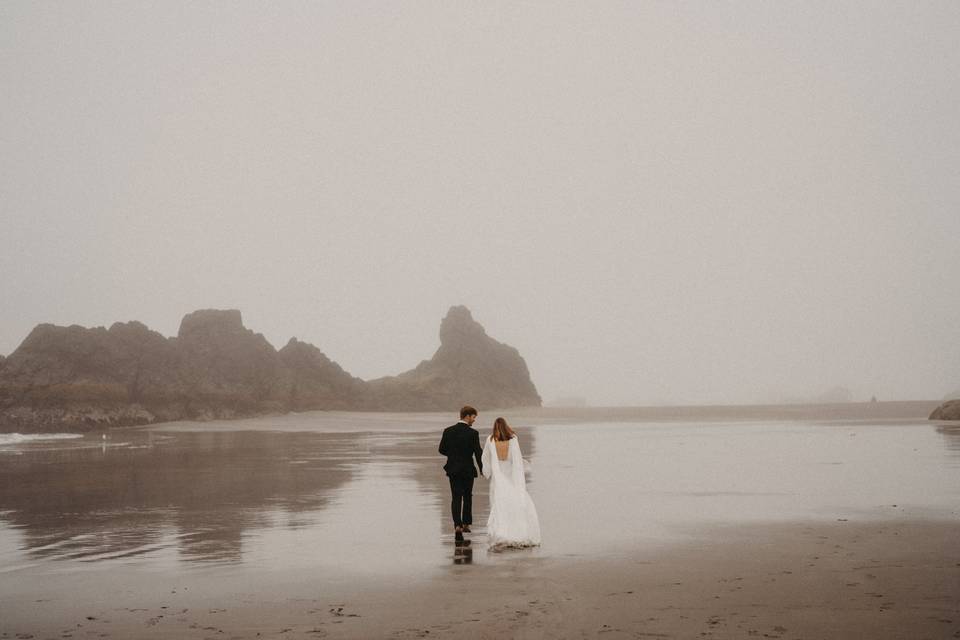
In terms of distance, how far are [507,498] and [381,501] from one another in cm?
632

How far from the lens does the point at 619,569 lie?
436 inches

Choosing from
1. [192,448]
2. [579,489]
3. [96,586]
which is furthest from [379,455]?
[96,586]

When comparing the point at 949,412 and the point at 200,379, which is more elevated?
the point at 200,379

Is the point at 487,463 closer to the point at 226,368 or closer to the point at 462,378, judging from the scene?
the point at 226,368

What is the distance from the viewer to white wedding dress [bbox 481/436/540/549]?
13094mm

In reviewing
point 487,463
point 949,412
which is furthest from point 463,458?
point 949,412

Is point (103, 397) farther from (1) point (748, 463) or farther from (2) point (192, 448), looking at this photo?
(1) point (748, 463)

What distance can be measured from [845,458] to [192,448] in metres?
28.7

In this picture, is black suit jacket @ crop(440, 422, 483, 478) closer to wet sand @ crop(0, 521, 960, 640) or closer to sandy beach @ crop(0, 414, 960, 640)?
sandy beach @ crop(0, 414, 960, 640)

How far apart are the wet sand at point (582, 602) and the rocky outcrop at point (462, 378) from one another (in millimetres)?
86632

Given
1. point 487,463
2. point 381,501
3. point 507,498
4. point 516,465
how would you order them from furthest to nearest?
point 381,501 → point 487,463 → point 516,465 → point 507,498

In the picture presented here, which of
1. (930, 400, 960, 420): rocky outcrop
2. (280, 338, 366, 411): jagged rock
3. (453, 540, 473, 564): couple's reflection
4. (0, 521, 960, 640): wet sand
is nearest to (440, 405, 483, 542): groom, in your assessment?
(453, 540, 473, 564): couple's reflection

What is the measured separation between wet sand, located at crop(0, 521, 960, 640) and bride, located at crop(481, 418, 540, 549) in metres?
1.00

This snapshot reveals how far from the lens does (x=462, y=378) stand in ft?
352
